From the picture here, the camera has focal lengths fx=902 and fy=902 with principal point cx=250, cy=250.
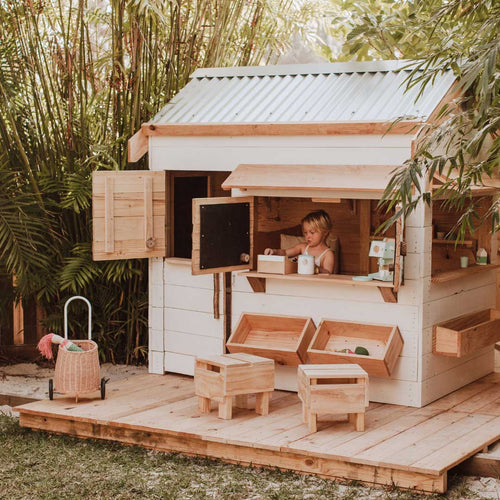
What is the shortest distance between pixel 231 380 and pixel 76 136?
3.22m

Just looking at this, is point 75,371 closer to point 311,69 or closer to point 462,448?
point 462,448

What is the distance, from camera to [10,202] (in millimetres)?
7895

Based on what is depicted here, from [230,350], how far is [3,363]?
2.80 m

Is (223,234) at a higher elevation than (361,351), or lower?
higher

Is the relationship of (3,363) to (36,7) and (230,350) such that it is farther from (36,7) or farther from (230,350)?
(36,7)

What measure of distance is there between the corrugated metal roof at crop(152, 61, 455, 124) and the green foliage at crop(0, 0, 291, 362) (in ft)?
1.63

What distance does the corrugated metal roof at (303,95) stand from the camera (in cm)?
684

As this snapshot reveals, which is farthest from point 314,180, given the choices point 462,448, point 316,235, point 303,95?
point 462,448

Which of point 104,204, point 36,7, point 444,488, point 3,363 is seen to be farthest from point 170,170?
point 444,488

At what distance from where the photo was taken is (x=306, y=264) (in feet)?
23.3

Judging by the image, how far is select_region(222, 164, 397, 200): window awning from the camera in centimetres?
650

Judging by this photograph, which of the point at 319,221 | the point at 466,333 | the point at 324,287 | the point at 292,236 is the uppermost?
the point at 319,221

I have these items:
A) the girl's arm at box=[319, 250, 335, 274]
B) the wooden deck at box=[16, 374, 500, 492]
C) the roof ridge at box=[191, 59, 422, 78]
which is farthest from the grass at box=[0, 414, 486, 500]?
the roof ridge at box=[191, 59, 422, 78]

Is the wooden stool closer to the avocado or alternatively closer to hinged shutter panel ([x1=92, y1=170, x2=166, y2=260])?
the avocado
